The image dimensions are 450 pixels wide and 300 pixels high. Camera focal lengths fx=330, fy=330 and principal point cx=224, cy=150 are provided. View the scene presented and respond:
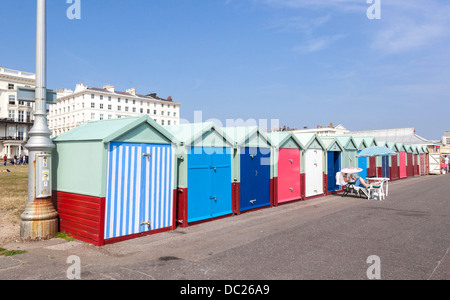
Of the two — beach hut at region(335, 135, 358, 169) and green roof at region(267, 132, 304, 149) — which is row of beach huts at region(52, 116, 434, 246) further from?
beach hut at region(335, 135, 358, 169)

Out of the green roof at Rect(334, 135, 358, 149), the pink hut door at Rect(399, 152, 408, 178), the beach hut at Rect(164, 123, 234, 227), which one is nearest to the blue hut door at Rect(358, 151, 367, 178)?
the green roof at Rect(334, 135, 358, 149)

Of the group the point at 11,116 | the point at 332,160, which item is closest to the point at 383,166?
the point at 332,160

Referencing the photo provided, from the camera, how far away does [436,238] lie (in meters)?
7.40

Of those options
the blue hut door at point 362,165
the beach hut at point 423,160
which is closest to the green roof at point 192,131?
the blue hut door at point 362,165

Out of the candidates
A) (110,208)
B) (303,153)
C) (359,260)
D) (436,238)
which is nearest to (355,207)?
(303,153)

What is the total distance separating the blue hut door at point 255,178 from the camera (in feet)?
35.9

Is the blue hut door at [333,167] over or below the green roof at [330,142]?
below

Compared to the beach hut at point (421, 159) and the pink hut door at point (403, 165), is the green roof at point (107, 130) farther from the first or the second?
the beach hut at point (421, 159)

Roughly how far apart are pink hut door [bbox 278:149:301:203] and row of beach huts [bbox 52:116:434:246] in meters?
0.04

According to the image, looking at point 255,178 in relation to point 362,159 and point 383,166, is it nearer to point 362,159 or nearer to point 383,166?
point 362,159

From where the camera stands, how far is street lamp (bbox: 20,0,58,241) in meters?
7.16

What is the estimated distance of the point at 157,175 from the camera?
315 inches

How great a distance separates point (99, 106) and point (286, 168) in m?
85.9
